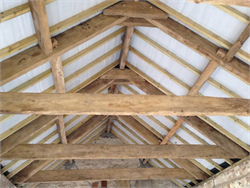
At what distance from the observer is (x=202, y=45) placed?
3734 millimetres

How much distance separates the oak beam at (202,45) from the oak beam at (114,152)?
2269 mm

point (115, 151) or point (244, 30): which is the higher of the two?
point (244, 30)

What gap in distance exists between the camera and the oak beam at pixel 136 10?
12.7 feet

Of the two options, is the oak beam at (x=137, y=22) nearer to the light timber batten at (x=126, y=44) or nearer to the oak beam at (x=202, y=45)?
the oak beam at (x=202, y=45)

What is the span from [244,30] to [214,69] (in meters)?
0.93

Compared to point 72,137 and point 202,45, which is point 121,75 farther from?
point 202,45

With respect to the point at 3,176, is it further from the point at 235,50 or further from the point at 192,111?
the point at 235,50

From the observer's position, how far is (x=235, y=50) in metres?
3.38

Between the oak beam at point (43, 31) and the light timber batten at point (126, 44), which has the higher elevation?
the light timber batten at point (126, 44)

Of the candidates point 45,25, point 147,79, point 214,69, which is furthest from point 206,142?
point 45,25

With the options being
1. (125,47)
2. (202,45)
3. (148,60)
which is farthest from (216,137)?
(125,47)

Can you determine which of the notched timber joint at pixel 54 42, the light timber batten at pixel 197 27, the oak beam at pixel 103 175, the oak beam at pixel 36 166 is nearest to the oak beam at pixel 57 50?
the notched timber joint at pixel 54 42

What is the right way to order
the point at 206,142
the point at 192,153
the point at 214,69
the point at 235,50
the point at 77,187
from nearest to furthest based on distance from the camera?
the point at 235,50 < the point at 214,69 < the point at 192,153 < the point at 206,142 < the point at 77,187

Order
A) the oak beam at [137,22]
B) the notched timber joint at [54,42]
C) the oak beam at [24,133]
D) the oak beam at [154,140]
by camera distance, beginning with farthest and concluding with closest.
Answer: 1. the oak beam at [154,140]
2. the oak beam at [24,133]
3. the oak beam at [137,22]
4. the notched timber joint at [54,42]
